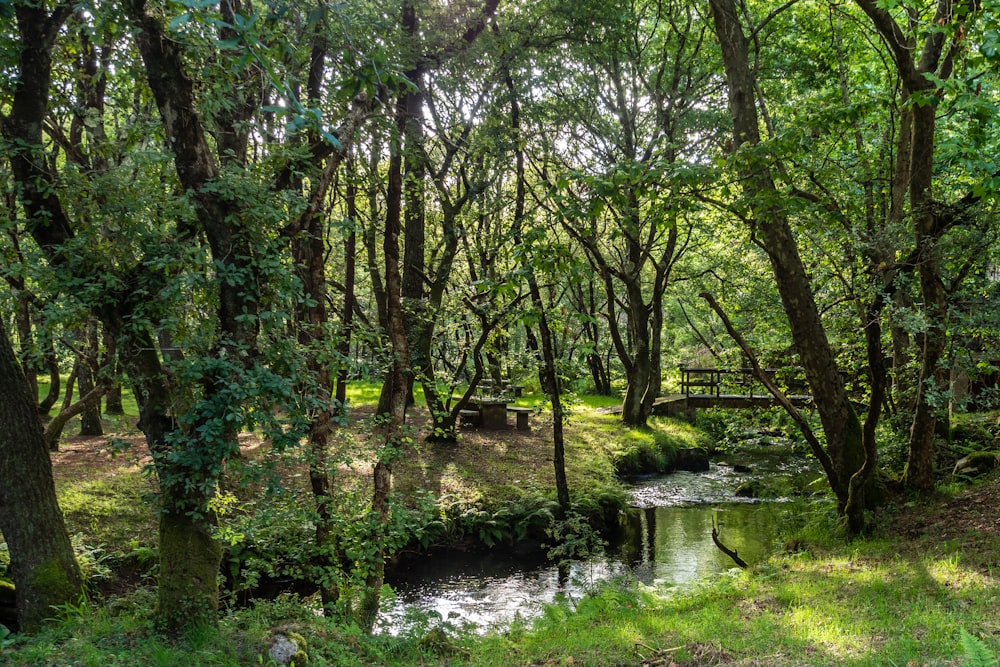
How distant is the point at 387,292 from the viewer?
7.74m

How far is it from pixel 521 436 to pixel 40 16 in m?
14.3

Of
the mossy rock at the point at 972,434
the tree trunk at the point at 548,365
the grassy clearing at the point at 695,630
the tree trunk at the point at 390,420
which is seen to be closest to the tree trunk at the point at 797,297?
the grassy clearing at the point at 695,630

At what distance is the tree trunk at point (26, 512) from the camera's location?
19.3ft

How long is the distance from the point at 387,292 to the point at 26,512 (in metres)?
4.20

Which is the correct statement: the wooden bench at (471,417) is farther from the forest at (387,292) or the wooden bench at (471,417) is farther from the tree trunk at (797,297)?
the tree trunk at (797,297)

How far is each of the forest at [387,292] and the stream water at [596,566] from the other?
558 millimetres

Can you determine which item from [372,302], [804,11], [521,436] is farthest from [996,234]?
[372,302]

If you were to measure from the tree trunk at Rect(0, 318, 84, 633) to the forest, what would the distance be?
2 cm

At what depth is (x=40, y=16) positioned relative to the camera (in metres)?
5.83

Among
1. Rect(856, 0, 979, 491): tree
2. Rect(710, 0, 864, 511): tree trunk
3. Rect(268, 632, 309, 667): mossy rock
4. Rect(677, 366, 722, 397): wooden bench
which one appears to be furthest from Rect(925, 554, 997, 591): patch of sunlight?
Rect(677, 366, 722, 397): wooden bench

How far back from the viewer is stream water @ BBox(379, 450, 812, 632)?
949cm

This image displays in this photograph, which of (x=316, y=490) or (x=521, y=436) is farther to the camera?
(x=521, y=436)

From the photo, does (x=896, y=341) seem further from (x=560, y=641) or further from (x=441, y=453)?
(x=441, y=453)

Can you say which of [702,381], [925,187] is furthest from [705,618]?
[702,381]
